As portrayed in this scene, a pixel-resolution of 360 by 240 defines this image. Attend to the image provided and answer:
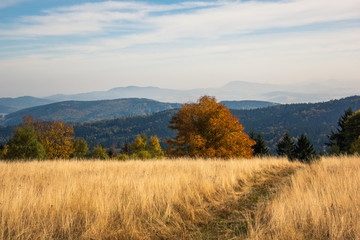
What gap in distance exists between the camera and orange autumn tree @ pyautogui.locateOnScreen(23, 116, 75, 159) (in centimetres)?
4953

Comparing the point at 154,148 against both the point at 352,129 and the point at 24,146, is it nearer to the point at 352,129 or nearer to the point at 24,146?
the point at 24,146

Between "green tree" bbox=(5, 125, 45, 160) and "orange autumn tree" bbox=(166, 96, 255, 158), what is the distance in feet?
67.0

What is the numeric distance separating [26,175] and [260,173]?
9602 millimetres

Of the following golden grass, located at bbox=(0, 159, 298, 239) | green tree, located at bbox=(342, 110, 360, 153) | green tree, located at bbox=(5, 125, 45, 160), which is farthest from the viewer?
green tree, located at bbox=(342, 110, 360, 153)

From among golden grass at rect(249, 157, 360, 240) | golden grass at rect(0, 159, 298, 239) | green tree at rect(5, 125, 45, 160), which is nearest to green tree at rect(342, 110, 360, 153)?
golden grass at rect(249, 157, 360, 240)

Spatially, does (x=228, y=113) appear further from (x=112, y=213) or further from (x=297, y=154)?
(x=297, y=154)

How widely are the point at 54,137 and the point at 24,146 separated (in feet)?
52.1

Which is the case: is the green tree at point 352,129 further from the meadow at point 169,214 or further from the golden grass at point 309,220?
the golden grass at point 309,220

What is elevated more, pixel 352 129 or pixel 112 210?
pixel 112 210

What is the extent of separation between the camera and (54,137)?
51.2 meters

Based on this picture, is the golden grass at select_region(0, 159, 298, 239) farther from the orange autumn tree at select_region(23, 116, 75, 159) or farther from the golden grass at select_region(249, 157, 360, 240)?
the orange autumn tree at select_region(23, 116, 75, 159)

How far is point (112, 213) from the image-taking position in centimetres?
562

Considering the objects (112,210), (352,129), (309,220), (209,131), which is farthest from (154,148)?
(309,220)

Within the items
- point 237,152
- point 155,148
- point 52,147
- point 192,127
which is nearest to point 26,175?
point 192,127
